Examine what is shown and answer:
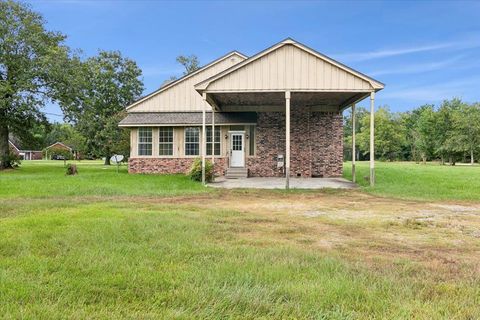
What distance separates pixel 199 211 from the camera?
8742mm

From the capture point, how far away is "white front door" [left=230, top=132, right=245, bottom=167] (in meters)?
→ 21.1

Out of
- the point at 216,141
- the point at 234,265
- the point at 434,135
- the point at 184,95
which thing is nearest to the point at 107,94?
the point at 184,95

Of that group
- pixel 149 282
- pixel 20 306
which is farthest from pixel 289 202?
pixel 20 306

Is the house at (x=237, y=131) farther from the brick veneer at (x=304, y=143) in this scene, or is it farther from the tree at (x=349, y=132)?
the tree at (x=349, y=132)

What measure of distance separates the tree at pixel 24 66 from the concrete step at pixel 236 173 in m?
13.3

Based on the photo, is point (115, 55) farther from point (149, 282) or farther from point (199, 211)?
point (149, 282)

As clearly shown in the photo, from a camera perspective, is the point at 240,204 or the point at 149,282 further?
the point at 240,204

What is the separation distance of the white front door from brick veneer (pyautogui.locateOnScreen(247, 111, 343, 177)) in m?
0.80

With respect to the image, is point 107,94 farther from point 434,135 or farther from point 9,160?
point 434,135

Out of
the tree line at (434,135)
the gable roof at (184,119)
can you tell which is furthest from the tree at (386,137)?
the gable roof at (184,119)

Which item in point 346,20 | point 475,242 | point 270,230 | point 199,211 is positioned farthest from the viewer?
point 346,20

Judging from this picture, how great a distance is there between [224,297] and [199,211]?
5523mm

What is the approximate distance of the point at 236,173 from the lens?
20.3m

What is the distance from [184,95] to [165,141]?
2.92 m
